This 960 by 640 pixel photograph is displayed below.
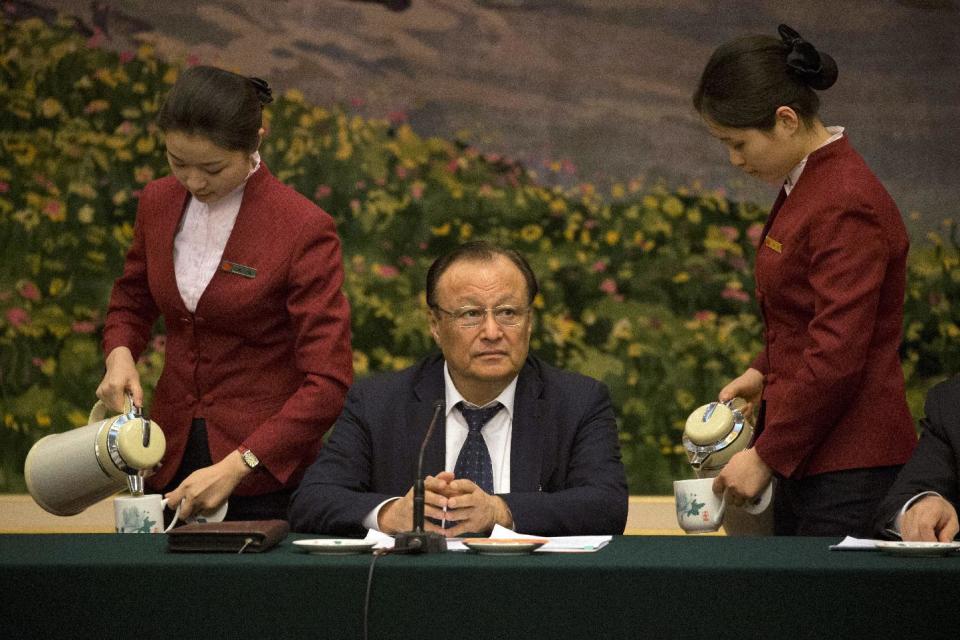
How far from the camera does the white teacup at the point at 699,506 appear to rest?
7.39 ft

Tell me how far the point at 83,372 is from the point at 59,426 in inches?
8.1

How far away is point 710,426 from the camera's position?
94.7 inches

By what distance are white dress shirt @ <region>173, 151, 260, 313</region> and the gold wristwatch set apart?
13.4 inches

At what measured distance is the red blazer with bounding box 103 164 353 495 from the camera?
2.49 m

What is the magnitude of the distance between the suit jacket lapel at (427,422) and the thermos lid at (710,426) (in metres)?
0.49

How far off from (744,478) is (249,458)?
95 cm

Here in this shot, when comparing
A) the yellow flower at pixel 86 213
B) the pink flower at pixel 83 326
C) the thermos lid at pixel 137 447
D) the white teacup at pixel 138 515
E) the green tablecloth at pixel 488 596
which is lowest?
the white teacup at pixel 138 515

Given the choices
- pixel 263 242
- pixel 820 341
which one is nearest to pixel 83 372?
pixel 263 242

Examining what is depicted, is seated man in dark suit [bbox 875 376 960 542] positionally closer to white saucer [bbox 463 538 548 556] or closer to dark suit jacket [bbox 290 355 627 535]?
dark suit jacket [bbox 290 355 627 535]

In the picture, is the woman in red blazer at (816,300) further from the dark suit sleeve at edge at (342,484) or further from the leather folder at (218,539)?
the leather folder at (218,539)

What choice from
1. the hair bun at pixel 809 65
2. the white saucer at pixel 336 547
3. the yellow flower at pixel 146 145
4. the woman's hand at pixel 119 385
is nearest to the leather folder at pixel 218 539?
the white saucer at pixel 336 547

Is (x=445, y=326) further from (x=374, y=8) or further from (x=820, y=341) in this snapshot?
(x=374, y=8)

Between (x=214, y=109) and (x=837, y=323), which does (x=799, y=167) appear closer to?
(x=837, y=323)

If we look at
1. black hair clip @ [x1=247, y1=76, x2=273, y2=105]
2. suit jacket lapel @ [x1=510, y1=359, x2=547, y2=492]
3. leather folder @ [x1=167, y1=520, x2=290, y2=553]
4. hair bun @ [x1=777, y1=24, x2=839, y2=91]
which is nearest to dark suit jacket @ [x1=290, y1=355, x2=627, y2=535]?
suit jacket lapel @ [x1=510, y1=359, x2=547, y2=492]
